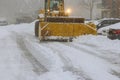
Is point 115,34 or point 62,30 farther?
point 62,30

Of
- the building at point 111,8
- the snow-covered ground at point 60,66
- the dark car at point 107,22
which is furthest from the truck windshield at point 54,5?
the building at point 111,8

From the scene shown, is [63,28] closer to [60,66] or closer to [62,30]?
[62,30]

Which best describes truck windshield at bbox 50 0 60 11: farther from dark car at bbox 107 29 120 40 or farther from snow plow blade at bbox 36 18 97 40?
dark car at bbox 107 29 120 40

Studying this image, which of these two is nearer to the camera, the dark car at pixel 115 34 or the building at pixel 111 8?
the dark car at pixel 115 34

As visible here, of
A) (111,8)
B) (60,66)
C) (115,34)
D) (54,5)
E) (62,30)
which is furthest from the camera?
(111,8)

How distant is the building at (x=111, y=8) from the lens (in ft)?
194

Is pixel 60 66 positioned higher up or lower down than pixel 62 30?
lower down

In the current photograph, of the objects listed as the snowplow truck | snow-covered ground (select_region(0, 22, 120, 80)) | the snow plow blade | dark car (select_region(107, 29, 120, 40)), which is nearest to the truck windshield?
the snowplow truck

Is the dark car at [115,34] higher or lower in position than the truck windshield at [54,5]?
lower

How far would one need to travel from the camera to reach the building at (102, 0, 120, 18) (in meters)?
59.0

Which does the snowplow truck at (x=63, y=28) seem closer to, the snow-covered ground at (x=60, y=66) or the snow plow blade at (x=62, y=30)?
the snow plow blade at (x=62, y=30)

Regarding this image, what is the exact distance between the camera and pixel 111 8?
63750 mm

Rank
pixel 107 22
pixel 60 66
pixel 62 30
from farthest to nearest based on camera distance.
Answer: pixel 107 22
pixel 62 30
pixel 60 66

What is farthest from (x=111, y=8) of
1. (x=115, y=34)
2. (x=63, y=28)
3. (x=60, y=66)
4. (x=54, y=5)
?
(x=60, y=66)
